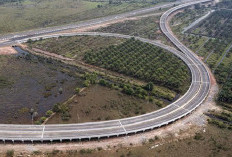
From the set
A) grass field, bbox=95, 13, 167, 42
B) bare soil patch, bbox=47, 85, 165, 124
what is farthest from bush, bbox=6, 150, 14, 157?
grass field, bbox=95, 13, 167, 42

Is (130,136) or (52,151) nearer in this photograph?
(52,151)

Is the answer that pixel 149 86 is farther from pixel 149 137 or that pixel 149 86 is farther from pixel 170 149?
pixel 170 149

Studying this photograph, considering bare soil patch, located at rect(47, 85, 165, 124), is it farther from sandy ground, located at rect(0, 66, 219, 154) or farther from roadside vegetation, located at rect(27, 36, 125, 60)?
roadside vegetation, located at rect(27, 36, 125, 60)

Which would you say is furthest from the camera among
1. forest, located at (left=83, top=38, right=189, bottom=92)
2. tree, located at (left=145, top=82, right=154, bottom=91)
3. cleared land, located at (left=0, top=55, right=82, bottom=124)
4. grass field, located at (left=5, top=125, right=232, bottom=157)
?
forest, located at (left=83, top=38, right=189, bottom=92)

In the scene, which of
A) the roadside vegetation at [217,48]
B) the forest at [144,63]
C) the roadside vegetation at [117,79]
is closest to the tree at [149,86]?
the roadside vegetation at [117,79]

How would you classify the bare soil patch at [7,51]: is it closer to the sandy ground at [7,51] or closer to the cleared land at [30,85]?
the sandy ground at [7,51]

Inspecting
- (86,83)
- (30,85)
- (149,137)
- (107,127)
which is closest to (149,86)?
(86,83)

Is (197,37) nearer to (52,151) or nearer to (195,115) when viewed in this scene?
(195,115)

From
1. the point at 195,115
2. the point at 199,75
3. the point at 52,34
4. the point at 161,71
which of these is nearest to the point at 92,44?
the point at 52,34
